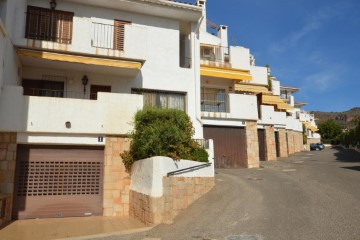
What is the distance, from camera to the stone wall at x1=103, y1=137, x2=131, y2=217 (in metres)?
15.3

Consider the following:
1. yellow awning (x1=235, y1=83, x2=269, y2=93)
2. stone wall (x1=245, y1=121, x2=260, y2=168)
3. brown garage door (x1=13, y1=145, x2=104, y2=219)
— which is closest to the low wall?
A: brown garage door (x1=13, y1=145, x2=104, y2=219)

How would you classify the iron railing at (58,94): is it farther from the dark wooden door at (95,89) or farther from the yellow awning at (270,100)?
the yellow awning at (270,100)

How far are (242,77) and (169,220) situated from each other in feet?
52.0

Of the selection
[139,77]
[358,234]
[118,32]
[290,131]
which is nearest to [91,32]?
[118,32]

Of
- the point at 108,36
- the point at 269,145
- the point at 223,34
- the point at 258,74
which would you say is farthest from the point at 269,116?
the point at 108,36

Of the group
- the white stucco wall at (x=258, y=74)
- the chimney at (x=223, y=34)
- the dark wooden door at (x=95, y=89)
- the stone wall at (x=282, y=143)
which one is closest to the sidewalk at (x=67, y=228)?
the dark wooden door at (x=95, y=89)

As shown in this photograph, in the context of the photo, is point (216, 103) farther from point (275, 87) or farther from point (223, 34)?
point (275, 87)

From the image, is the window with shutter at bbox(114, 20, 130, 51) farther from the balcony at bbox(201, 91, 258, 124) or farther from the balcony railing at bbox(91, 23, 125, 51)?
the balcony at bbox(201, 91, 258, 124)

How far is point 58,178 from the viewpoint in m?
15.2

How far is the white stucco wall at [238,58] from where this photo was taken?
27906 millimetres

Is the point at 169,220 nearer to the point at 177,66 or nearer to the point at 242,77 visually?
the point at 177,66

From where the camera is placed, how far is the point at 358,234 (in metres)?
9.29

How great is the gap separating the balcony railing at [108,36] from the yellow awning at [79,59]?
4.48 feet

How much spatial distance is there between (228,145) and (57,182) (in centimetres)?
1310
